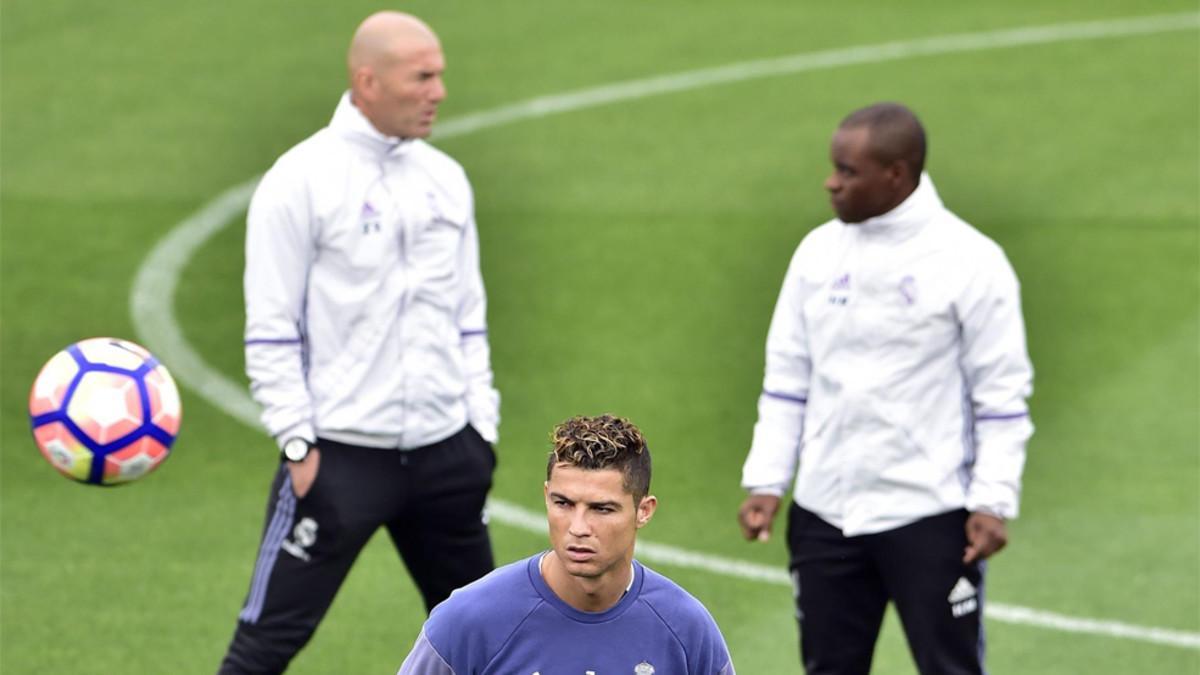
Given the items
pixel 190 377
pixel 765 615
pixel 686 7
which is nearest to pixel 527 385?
pixel 190 377

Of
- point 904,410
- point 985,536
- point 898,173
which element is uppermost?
point 898,173

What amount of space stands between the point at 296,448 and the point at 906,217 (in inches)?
86.9

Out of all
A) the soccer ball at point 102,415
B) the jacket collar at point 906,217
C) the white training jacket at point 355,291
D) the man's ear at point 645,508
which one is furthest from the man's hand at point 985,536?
the soccer ball at point 102,415

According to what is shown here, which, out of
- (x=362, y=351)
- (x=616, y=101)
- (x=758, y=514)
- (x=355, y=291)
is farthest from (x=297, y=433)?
(x=616, y=101)

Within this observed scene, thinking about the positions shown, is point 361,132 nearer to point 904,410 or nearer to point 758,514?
point 758,514

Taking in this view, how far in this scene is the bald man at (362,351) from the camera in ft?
23.3

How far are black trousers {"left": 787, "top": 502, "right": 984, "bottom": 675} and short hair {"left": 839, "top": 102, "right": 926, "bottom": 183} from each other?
3.94 feet

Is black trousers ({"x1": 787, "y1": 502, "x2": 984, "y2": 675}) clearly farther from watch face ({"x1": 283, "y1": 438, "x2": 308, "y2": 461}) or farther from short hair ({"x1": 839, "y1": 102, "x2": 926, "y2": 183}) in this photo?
watch face ({"x1": 283, "y1": 438, "x2": 308, "y2": 461})

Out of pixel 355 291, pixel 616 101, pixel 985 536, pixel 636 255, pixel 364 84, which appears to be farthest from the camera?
pixel 616 101

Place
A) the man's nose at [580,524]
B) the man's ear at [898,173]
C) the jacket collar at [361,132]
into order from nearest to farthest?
the man's nose at [580,524] < the man's ear at [898,173] < the jacket collar at [361,132]

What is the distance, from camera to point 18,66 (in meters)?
19.4

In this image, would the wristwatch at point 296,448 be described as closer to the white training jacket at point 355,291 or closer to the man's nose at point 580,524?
the white training jacket at point 355,291

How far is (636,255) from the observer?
48.8ft

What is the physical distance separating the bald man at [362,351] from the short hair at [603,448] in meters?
2.11
